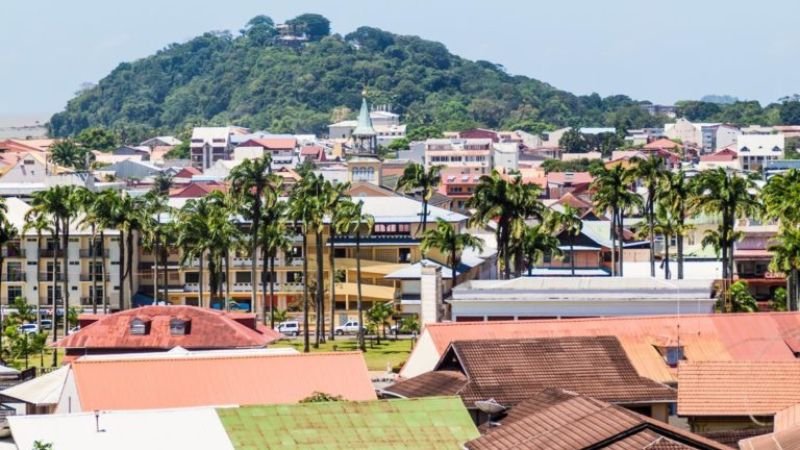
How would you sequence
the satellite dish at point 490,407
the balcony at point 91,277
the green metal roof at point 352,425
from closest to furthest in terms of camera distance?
the green metal roof at point 352,425, the satellite dish at point 490,407, the balcony at point 91,277

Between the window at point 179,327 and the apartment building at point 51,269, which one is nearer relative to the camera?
the window at point 179,327

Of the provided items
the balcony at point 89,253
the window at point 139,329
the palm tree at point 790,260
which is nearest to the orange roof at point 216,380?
the window at point 139,329

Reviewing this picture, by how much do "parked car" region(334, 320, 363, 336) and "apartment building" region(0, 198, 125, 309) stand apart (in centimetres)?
1415

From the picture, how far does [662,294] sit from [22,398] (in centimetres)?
3382

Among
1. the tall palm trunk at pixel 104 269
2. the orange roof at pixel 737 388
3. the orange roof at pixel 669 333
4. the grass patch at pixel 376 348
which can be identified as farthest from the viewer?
the tall palm trunk at pixel 104 269

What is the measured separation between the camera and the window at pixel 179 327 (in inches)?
3187

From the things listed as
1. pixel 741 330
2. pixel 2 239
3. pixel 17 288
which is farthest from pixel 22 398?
pixel 17 288

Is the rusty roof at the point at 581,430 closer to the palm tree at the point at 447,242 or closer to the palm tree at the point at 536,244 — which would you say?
the palm tree at the point at 447,242

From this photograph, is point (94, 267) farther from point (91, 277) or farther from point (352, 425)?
point (352, 425)

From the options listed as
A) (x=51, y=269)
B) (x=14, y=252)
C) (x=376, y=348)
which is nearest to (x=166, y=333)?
(x=376, y=348)

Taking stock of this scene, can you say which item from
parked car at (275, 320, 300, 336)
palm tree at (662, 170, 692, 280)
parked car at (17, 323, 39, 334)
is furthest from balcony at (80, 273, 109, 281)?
palm tree at (662, 170, 692, 280)

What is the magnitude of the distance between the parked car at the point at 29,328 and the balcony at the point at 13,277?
7.39 m

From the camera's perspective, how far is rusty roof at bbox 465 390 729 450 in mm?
38812

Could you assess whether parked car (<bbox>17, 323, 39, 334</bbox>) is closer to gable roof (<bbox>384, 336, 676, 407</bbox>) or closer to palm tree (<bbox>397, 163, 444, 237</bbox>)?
palm tree (<bbox>397, 163, 444, 237</bbox>)
